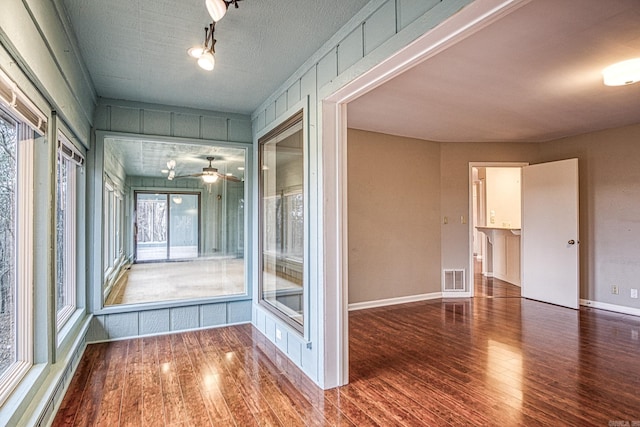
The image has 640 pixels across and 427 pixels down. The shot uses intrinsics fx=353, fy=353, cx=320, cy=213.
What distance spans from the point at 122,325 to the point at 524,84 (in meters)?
4.70

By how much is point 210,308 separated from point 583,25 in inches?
168

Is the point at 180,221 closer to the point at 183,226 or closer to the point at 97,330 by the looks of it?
the point at 183,226

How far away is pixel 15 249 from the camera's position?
6.55 ft

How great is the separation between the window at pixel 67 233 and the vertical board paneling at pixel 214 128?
132 cm

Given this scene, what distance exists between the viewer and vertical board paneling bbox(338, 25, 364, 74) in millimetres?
2256

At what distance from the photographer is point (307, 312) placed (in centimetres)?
291

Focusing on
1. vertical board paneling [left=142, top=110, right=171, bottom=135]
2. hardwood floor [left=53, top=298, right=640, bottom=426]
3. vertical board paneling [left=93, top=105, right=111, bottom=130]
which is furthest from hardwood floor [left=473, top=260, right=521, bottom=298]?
vertical board paneling [left=93, top=105, right=111, bottom=130]

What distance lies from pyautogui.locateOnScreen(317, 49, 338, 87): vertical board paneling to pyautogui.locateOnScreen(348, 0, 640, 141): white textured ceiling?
Answer: 80cm

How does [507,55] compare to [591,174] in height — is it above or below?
above

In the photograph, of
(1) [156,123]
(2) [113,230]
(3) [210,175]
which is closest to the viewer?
(1) [156,123]

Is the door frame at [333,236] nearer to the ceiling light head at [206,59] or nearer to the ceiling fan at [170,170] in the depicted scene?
the ceiling light head at [206,59]

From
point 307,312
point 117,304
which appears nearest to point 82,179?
point 117,304

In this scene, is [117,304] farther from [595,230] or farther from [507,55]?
[595,230]

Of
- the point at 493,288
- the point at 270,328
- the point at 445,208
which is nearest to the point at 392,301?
the point at 445,208
